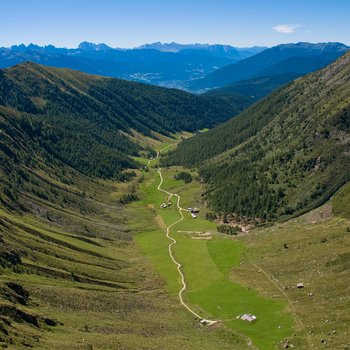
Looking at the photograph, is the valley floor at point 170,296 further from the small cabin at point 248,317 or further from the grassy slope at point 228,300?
the small cabin at point 248,317

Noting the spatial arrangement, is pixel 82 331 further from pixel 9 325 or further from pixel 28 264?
pixel 28 264

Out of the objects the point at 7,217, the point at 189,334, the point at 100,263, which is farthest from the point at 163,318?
the point at 7,217

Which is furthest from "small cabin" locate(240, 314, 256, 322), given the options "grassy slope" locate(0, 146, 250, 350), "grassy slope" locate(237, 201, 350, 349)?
"grassy slope" locate(237, 201, 350, 349)

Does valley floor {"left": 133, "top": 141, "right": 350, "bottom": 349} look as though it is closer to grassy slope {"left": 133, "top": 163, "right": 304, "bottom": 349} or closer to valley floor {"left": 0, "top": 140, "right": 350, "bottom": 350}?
grassy slope {"left": 133, "top": 163, "right": 304, "bottom": 349}

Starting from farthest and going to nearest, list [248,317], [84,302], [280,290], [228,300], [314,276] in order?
1. [228,300]
2. [314,276]
3. [280,290]
4. [248,317]
5. [84,302]

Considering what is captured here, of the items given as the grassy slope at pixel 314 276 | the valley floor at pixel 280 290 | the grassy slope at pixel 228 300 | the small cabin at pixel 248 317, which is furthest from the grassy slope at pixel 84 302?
the grassy slope at pixel 314 276

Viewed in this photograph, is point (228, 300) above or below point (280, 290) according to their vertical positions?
below

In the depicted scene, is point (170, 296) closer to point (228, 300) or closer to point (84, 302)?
point (228, 300)

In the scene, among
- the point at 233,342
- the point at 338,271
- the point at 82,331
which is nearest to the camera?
the point at 82,331

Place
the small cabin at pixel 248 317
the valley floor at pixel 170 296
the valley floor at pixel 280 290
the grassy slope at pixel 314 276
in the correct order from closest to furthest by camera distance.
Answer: the valley floor at pixel 170 296
the grassy slope at pixel 314 276
the valley floor at pixel 280 290
the small cabin at pixel 248 317

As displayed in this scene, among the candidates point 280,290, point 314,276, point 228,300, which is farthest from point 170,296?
point 314,276

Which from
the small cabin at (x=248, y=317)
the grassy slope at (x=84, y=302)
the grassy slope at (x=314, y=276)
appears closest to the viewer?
the grassy slope at (x=84, y=302)
